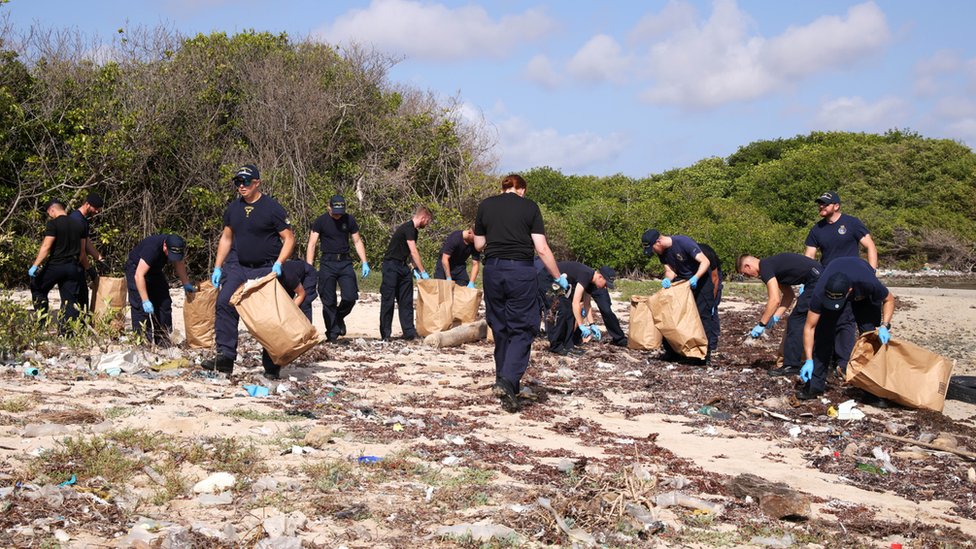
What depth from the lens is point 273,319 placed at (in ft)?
17.0

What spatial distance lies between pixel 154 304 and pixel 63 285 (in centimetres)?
85

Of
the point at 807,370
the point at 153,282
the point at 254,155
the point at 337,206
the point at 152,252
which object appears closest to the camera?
the point at 807,370

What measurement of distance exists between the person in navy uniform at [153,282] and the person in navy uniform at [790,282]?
5.37m

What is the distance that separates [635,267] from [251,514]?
18023 mm

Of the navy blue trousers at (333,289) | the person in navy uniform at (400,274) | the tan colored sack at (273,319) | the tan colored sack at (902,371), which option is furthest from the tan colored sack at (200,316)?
the tan colored sack at (902,371)

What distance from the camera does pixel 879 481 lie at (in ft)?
13.0

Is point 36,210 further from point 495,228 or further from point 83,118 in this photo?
point 495,228

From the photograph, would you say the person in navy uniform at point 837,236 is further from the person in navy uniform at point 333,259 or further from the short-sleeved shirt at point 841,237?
the person in navy uniform at point 333,259

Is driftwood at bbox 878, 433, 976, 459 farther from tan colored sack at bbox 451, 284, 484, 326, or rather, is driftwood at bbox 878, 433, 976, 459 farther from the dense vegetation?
the dense vegetation

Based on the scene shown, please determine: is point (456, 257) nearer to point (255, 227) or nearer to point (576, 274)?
point (576, 274)

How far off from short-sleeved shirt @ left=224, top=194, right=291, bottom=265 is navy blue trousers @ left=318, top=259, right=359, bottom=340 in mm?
2297

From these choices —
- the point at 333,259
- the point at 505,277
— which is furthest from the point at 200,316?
the point at 505,277

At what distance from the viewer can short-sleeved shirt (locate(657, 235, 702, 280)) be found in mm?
7402

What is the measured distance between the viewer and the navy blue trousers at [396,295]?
8.34 metres
